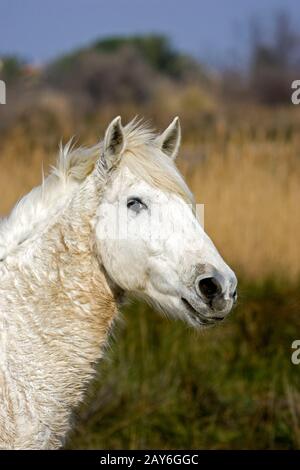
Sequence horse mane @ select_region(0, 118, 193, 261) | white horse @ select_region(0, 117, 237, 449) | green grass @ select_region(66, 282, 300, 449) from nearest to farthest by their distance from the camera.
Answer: white horse @ select_region(0, 117, 237, 449)
horse mane @ select_region(0, 118, 193, 261)
green grass @ select_region(66, 282, 300, 449)

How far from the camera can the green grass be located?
19.0ft

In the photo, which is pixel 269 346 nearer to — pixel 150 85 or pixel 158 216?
pixel 158 216

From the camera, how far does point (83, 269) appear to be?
3.26m

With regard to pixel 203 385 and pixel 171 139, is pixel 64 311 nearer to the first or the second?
pixel 171 139

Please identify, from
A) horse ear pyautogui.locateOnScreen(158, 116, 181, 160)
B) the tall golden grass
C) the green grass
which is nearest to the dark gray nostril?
horse ear pyautogui.locateOnScreen(158, 116, 181, 160)

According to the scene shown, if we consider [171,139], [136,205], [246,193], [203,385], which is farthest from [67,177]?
[246,193]

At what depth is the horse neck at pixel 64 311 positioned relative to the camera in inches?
125

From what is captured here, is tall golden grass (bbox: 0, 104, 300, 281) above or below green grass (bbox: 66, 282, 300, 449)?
above

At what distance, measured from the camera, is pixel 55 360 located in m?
3.21

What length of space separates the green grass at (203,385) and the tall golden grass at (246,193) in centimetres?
59

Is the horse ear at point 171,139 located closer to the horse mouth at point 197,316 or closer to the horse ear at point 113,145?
the horse ear at point 113,145

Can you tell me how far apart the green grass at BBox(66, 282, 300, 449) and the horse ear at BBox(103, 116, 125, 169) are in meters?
1.59

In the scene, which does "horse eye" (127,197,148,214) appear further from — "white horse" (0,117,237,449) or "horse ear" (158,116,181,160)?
"horse ear" (158,116,181,160)
